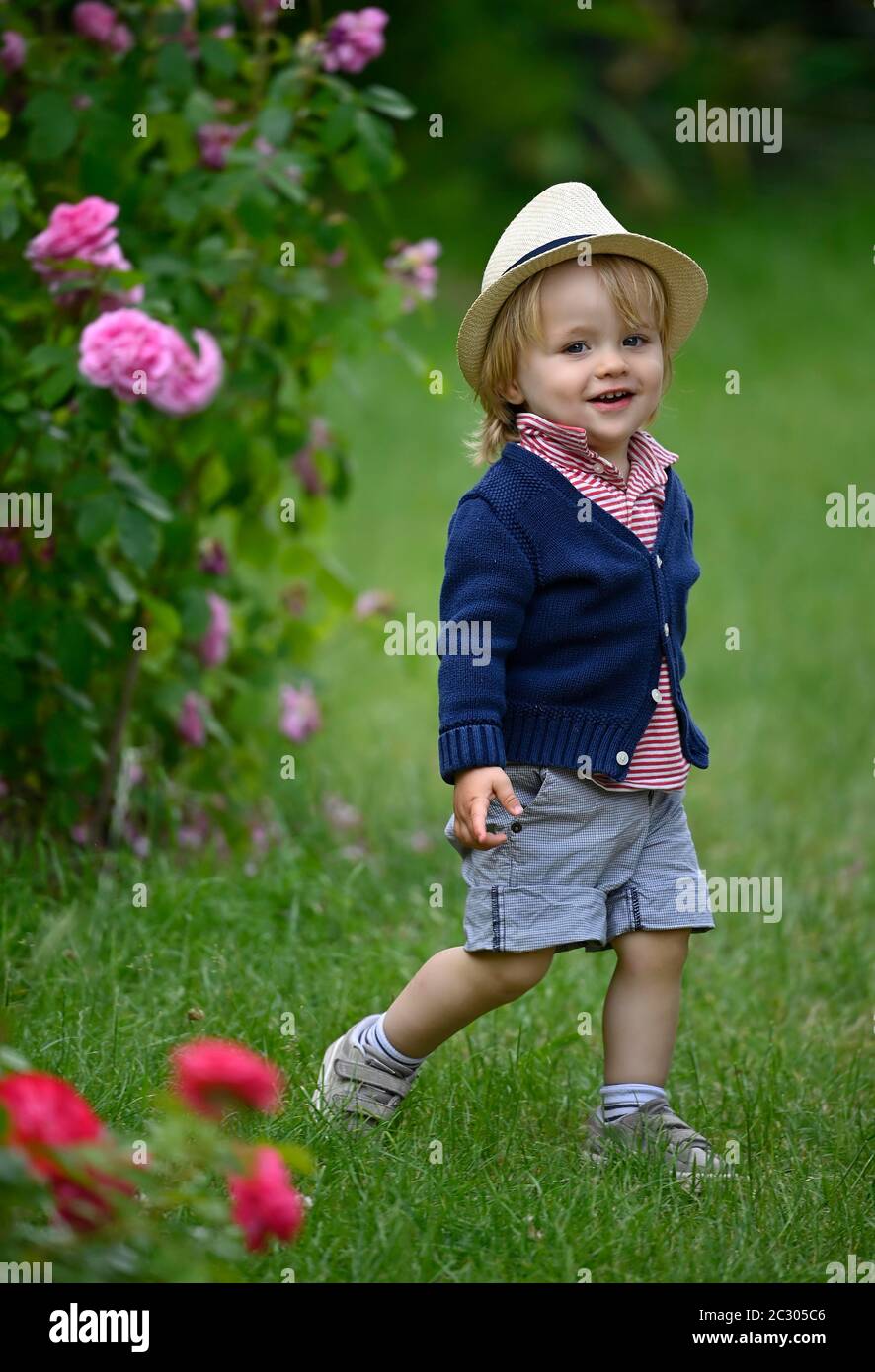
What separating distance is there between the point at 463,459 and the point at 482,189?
3987 millimetres

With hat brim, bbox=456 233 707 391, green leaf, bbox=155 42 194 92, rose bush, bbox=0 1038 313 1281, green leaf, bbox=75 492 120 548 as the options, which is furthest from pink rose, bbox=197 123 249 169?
rose bush, bbox=0 1038 313 1281

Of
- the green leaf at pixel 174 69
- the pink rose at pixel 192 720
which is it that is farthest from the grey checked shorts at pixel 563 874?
the green leaf at pixel 174 69

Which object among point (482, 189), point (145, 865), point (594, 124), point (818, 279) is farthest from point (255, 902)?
point (594, 124)

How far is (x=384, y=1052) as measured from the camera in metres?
2.51

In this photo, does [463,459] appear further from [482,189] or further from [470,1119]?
[470,1119]

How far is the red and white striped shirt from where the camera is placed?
244 centimetres

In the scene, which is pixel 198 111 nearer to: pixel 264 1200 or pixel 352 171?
pixel 352 171

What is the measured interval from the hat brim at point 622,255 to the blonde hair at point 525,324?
13 mm

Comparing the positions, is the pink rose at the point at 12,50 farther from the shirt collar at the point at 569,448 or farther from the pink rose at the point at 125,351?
the shirt collar at the point at 569,448

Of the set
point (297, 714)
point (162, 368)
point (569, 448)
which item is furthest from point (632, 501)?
point (297, 714)

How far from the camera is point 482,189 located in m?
10.9

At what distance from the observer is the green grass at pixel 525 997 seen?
220 centimetres

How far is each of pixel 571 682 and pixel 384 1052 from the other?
607mm

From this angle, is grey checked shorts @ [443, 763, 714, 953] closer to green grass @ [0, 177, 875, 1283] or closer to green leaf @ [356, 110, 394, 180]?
green grass @ [0, 177, 875, 1283]
